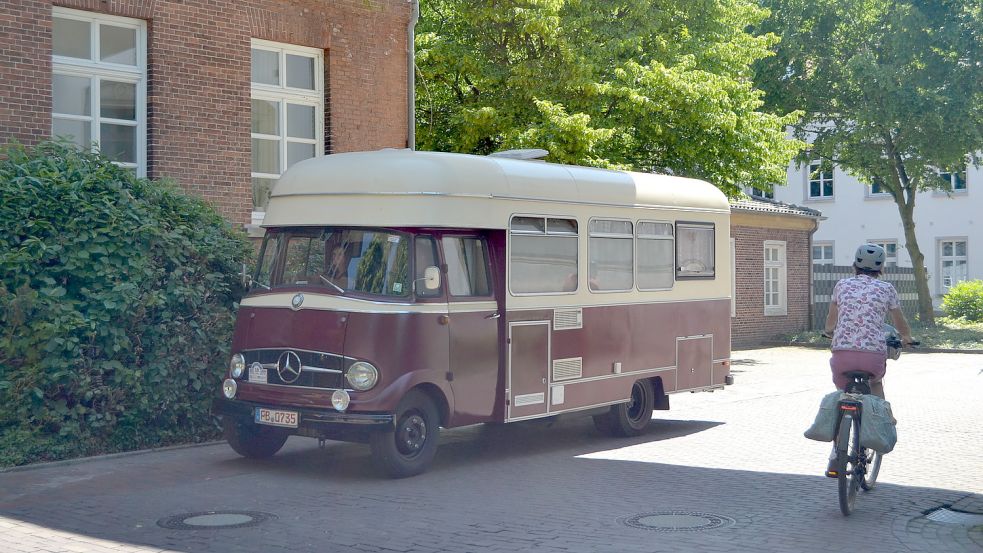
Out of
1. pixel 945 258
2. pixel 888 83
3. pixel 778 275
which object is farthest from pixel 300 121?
pixel 945 258

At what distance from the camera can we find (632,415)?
13.5 metres

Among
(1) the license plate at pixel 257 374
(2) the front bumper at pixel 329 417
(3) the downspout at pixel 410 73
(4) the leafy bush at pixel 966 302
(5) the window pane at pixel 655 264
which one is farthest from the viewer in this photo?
(4) the leafy bush at pixel 966 302

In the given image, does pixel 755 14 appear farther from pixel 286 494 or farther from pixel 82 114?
pixel 286 494

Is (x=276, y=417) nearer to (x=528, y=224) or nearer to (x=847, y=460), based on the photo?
(x=528, y=224)

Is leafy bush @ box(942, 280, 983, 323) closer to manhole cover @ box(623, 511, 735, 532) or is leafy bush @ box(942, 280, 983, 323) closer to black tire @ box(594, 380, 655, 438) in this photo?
black tire @ box(594, 380, 655, 438)

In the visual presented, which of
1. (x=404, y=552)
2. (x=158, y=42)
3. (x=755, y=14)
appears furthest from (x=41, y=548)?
(x=755, y=14)

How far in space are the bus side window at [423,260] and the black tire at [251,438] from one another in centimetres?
189

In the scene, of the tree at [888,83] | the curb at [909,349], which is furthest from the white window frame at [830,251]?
the curb at [909,349]

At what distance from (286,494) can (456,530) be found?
2.07 meters

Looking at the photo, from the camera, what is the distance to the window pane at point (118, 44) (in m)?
15.1

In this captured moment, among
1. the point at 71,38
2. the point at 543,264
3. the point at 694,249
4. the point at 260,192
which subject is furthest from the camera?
the point at 260,192

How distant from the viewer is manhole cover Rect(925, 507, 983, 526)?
8502mm

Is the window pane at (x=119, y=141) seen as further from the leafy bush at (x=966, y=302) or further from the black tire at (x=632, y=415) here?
the leafy bush at (x=966, y=302)

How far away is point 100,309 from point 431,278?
3322 mm
